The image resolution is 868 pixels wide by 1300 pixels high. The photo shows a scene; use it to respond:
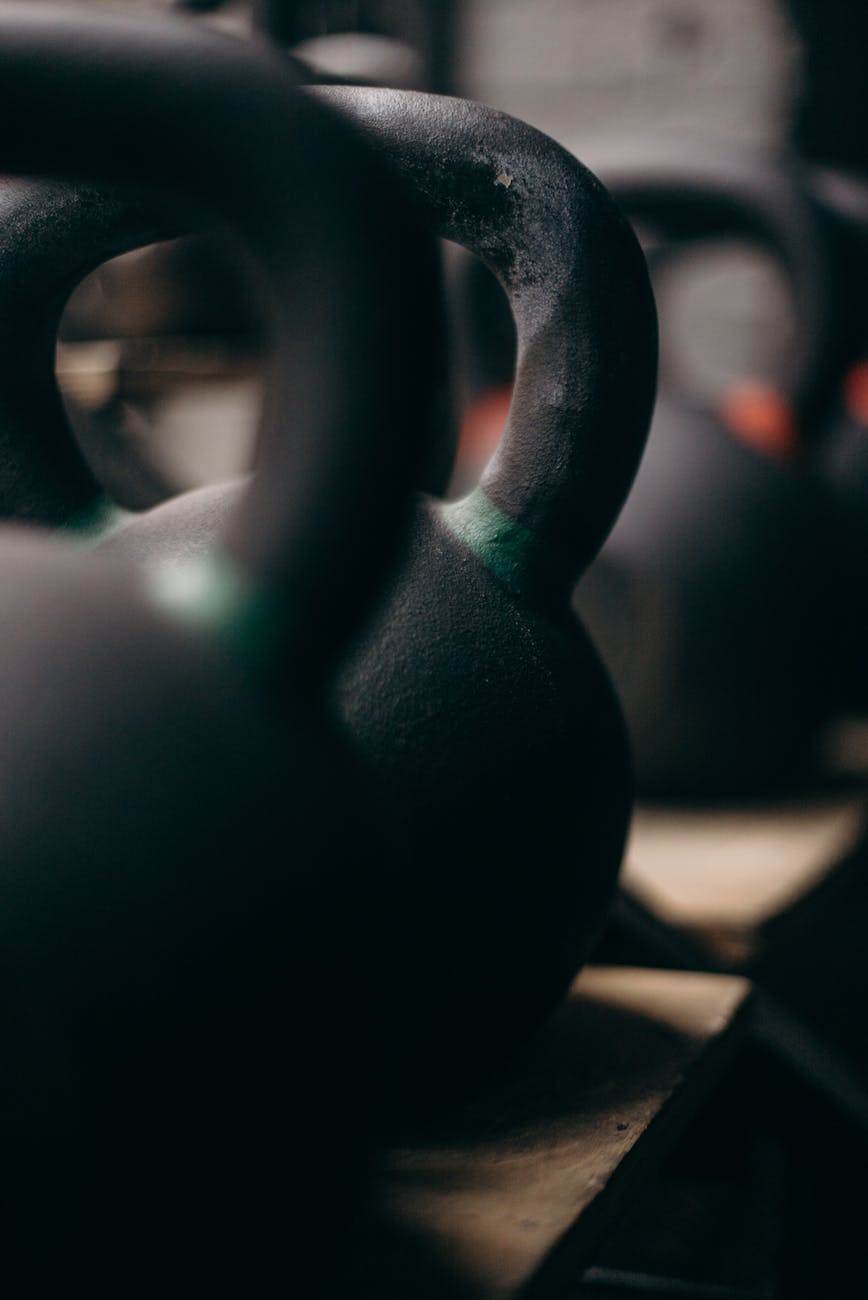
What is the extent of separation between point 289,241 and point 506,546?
0.59 feet

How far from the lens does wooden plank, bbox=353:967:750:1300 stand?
1.25 feet

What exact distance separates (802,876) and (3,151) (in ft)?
2.41

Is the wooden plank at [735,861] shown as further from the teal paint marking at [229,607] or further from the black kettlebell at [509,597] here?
the teal paint marking at [229,607]

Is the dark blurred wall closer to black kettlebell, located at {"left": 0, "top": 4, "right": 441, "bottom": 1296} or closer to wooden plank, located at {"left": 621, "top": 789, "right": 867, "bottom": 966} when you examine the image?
wooden plank, located at {"left": 621, "top": 789, "right": 867, "bottom": 966}

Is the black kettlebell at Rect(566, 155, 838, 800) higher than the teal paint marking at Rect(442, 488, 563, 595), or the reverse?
the teal paint marking at Rect(442, 488, 563, 595)

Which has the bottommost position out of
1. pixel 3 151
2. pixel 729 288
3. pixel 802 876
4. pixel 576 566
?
pixel 729 288

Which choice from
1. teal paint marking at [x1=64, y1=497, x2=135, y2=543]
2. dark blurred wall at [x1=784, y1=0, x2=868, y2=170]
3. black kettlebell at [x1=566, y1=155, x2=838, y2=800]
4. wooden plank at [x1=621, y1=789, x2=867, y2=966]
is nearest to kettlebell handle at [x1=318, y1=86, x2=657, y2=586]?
teal paint marking at [x1=64, y1=497, x2=135, y2=543]

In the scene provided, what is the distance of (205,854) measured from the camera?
310 millimetres

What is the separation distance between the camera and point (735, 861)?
936mm

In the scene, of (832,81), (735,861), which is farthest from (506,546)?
(832,81)

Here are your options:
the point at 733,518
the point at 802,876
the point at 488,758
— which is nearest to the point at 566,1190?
the point at 488,758

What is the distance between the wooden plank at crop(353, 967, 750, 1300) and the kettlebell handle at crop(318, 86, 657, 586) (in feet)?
0.60

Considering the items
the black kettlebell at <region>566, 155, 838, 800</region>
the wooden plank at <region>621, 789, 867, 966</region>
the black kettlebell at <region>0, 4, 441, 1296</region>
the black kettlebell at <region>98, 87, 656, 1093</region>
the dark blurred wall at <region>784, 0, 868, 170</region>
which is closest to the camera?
the black kettlebell at <region>0, 4, 441, 1296</region>

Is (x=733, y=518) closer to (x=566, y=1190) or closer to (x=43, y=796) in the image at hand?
(x=566, y=1190)
